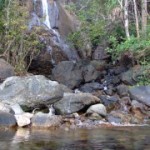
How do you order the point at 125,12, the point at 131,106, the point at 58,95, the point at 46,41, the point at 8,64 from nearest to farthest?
the point at 58,95
the point at 131,106
the point at 8,64
the point at 125,12
the point at 46,41

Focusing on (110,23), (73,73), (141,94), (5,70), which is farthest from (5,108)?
(110,23)

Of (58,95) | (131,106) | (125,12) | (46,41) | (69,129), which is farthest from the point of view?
(46,41)

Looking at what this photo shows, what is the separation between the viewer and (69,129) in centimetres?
1247

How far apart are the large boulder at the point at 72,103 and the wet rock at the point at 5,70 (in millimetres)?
3527

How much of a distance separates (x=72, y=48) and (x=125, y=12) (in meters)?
4.17

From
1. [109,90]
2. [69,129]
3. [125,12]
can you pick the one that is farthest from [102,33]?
[69,129]

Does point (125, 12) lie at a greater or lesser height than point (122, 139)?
greater

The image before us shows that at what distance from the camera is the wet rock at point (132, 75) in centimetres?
1845

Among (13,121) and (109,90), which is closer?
(13,121)

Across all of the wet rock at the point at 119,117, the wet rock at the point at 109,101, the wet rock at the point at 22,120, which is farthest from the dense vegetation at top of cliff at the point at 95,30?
the wet rock at the point at 22,120

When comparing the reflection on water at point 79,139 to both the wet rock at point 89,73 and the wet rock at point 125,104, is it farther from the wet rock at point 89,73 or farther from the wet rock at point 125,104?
the wet rock at point 89,73

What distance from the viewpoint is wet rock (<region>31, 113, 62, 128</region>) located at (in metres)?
12.7

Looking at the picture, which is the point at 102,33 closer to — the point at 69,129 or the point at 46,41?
the point at 46,41

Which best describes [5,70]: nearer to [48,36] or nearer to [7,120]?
[7,120]
